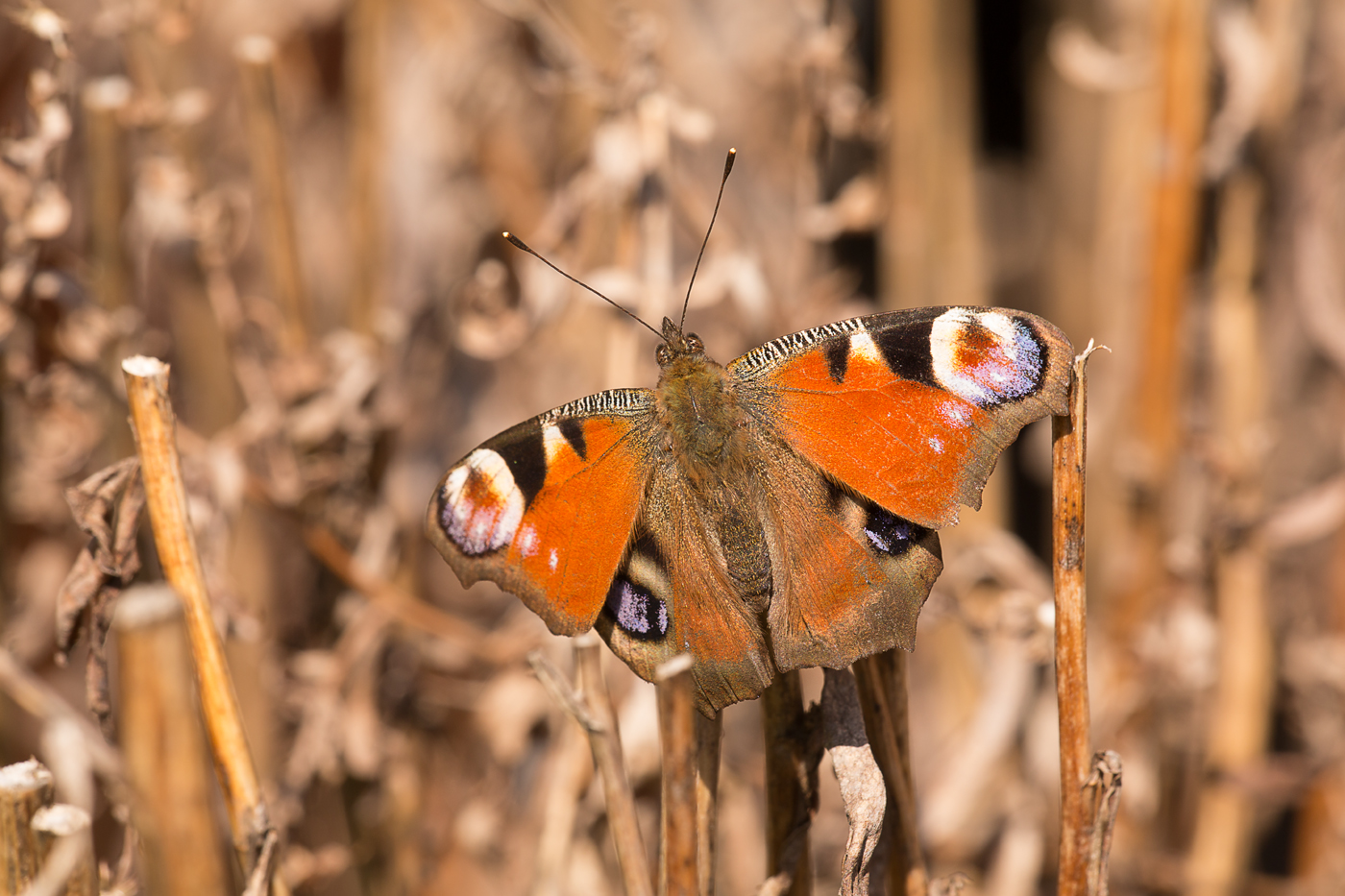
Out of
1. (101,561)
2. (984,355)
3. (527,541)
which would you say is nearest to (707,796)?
(527,541)

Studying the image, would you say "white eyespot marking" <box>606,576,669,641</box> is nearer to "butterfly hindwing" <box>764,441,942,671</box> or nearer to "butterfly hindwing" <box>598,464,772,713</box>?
"butterfly hindwing" <box>598,464,772,713</box>

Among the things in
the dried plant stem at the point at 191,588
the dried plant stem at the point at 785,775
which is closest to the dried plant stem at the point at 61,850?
the dried plant stem at the point at 191,588

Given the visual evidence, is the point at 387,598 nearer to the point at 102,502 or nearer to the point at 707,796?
the point at 102,502

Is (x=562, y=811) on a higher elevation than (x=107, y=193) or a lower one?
lower

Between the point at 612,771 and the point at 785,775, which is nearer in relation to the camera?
the point at 612,771

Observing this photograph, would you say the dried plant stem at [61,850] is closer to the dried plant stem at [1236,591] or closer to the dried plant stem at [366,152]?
the dried plant stem at [366,152]

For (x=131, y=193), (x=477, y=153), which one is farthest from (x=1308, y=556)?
(x=131, y=193)

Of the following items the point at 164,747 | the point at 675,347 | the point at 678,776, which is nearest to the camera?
the point at 678,776
